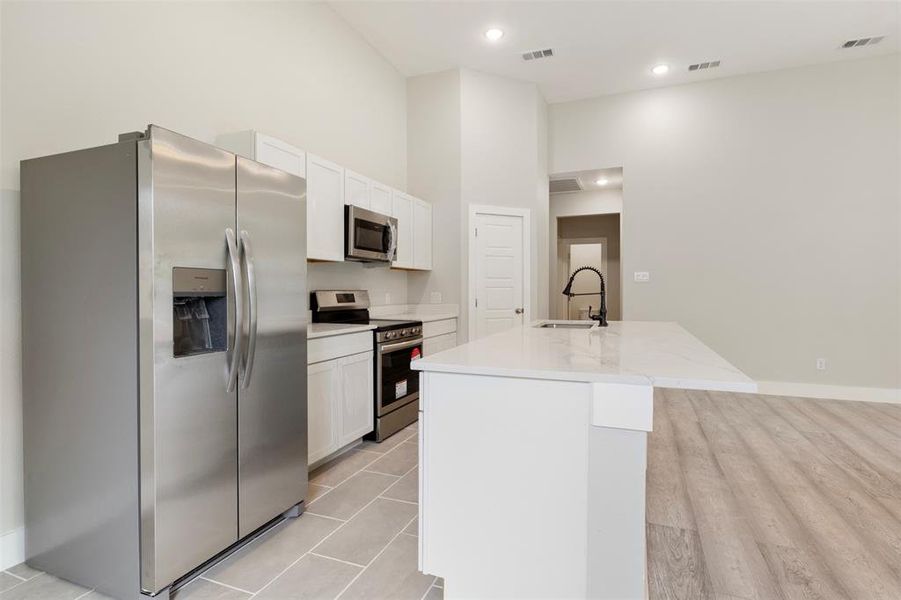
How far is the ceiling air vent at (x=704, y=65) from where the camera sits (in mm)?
4820

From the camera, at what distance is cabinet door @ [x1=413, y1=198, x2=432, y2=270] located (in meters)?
4.77

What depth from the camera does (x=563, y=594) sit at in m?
1.43

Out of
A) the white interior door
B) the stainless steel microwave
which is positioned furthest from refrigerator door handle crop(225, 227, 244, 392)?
the white interior door

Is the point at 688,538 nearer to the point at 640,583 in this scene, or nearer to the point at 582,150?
the point at 640,583

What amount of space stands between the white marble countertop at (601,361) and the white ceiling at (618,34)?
10.4 feet

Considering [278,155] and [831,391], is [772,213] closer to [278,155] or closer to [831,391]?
[831,391]

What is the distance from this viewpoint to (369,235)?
3.79 metres

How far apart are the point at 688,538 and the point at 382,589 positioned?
143cm

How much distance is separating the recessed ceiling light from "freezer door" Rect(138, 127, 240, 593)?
10.7ft

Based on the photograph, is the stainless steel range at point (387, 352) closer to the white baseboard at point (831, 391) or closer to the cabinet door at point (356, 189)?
the cabinet door at point (356, 189)

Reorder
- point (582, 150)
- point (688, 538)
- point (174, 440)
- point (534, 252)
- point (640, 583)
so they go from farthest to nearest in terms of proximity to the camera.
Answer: point (582, 150), point (534, 252), point (688, 538), point (174, 440), point (640, 583)

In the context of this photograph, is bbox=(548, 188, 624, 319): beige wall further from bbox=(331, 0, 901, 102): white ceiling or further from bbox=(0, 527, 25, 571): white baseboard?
bbox=(0, 527, 25, 571): white baseboard

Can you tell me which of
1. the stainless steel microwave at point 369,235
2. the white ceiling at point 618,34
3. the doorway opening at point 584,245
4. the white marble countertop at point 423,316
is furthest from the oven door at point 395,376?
the doorway opening at point 584,245

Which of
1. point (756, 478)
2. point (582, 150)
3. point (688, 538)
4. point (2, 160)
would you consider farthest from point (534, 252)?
point (2, 160)
